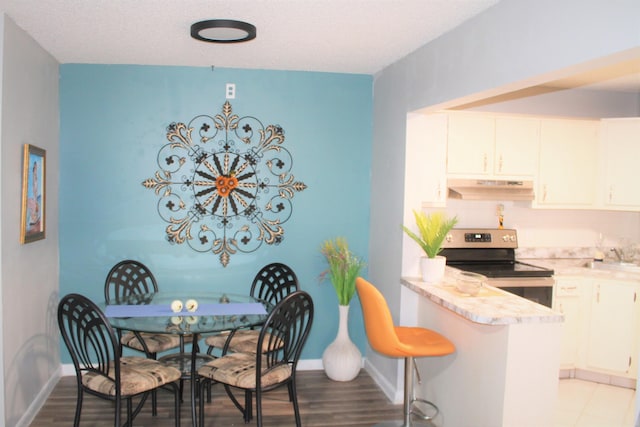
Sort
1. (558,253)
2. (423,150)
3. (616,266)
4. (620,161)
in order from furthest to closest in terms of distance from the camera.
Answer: (558,253)
(616,266)
(620,161)
(423,150)

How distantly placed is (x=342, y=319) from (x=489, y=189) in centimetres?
160

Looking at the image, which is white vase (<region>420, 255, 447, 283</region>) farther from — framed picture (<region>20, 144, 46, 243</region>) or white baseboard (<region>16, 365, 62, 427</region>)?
white baseboard (<region>16, 365, 62, 427</region>)

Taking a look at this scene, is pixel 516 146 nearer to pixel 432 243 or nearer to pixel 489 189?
pixel 489 189

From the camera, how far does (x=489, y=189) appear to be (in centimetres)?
445

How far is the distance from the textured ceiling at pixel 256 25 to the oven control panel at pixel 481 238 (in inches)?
62.1

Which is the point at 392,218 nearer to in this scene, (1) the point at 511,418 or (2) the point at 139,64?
(1) the point at 511,418

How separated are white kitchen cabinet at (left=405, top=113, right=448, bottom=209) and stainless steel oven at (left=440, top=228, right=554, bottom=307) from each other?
0.87 metres

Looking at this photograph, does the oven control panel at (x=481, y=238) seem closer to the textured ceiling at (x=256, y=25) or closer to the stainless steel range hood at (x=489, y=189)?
the stainless steel range hood at (x=489, y=189)

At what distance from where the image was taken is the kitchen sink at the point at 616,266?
179 inches

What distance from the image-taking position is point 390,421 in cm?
363

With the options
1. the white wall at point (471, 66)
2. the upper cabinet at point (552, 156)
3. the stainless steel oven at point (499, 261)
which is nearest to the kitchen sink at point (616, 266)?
the upper cabinet at point (552, 156)

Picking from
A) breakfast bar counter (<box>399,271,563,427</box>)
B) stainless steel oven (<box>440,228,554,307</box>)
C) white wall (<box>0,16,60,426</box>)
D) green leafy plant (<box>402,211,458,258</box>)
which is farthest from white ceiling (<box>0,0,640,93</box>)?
stainless steel oven (<box>440,228,554,307</box>)

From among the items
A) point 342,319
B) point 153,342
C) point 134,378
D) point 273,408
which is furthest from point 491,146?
point 134,378

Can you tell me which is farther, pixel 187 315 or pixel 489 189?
pixel 489 189
